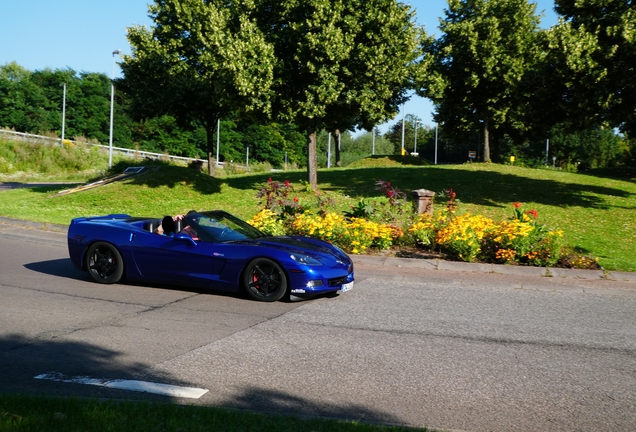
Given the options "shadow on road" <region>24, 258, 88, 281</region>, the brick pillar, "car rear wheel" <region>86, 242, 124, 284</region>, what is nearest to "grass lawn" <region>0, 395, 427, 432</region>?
"car rear wheel" <region>86, 242, 124, 284</region>

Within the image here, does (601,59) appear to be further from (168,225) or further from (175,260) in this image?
(175,260)

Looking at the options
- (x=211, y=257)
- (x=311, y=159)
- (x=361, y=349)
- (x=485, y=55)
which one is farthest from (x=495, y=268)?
(x=485, y=55)

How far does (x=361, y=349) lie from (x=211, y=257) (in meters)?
3.18

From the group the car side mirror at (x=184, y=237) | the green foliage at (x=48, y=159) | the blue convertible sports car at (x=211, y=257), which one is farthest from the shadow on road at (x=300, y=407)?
the green foliage at (x=48, y=159)

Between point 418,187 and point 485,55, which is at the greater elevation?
point 485,55

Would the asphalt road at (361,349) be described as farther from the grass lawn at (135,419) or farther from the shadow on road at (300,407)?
the grass lawn at (135,419)

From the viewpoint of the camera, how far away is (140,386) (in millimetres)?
4934

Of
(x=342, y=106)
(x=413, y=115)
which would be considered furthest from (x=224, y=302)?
(x=413, y=115)

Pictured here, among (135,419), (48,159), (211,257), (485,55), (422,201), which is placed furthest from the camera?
(48,159)

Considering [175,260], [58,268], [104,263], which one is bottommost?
[58,268]

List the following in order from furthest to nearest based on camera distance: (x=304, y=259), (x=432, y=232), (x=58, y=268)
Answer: (x=432, y=232) < (x=58, y=268) < (x=304, y=259)

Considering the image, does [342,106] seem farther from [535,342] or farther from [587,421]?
[587,421]

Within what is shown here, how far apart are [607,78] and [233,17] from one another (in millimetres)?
12442

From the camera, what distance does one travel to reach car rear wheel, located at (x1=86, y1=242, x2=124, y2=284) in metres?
9.26
